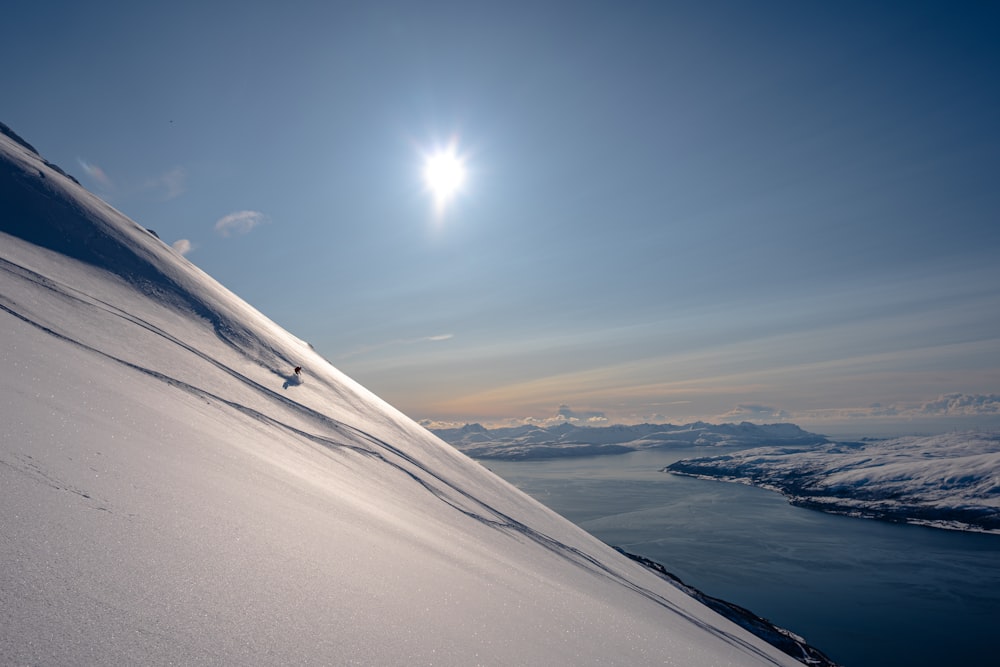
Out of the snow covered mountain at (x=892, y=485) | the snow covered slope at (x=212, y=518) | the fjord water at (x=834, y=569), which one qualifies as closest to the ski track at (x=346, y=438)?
the snow covered slope at (x=212, y=518)

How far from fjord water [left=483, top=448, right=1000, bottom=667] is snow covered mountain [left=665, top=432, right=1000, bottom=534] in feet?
15.7

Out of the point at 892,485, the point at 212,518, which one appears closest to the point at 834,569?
the point at 892,485

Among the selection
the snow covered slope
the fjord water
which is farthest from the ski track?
the fjord water

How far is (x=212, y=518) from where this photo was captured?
2.52 metres

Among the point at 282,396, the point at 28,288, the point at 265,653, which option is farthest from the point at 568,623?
the point at 28,288

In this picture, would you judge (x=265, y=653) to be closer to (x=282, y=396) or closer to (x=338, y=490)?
(x=338, y=490)

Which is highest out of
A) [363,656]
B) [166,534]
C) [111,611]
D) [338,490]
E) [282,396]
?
[282,396]

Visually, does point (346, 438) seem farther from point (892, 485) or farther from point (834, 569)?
point (892, 485)

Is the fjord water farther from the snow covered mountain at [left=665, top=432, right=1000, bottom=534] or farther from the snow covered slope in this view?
the snow covered slope

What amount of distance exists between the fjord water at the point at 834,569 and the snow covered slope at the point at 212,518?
23.6 meters

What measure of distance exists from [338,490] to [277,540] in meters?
1.80

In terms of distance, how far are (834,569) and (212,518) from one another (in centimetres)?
4232

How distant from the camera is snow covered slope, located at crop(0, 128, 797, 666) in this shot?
1646 millimetres

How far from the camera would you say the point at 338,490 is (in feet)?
14.4
